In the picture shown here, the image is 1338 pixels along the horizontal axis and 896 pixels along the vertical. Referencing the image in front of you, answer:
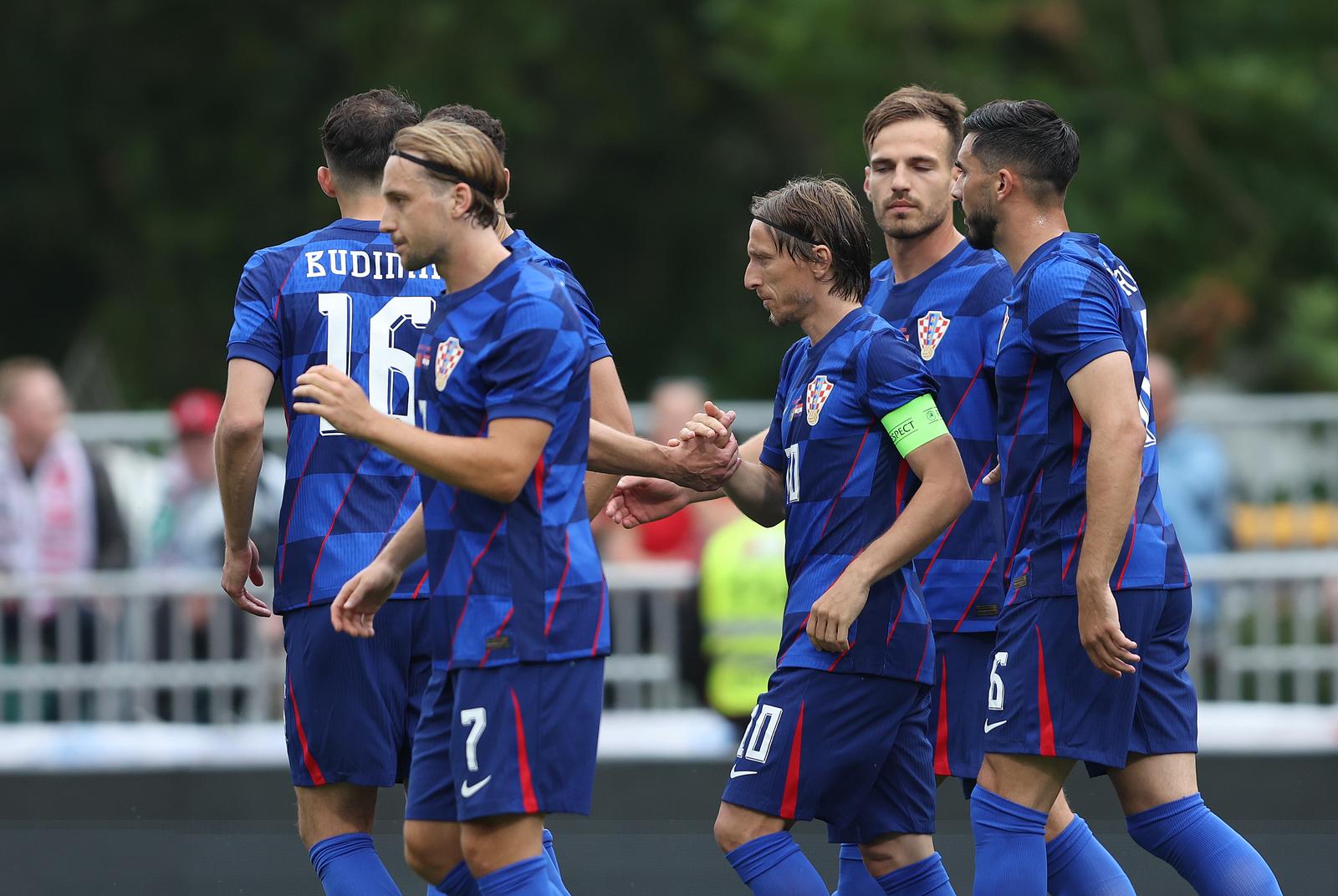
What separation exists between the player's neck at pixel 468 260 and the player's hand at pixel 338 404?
37 cm

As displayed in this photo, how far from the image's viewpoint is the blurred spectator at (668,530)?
9.45m

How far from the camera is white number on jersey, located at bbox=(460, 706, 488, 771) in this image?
13.6 feet

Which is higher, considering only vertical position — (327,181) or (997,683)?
(327,181)

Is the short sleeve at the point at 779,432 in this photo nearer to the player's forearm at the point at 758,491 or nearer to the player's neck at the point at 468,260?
the player's forearm at the point at 758,491

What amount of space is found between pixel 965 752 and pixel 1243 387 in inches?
397

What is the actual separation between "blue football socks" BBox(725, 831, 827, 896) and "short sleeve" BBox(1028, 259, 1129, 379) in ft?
4.38

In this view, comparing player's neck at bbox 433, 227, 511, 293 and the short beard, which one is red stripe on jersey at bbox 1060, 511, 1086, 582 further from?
player's neck at bbox 433, 227, 511, 293

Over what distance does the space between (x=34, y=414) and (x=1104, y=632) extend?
6662mm

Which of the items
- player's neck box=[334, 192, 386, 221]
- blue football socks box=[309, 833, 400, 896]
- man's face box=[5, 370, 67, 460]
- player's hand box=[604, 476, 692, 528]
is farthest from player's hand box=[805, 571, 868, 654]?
man's face box=[5, 370, 67, 460]

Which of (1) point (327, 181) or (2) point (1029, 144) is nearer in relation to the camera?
(2) point (1029, 144)

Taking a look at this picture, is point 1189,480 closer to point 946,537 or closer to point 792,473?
point 946,537

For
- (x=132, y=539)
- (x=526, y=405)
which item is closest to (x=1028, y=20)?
(x=132, y=539)

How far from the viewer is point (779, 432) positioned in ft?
16.8

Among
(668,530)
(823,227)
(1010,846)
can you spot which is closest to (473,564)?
(823,227)
